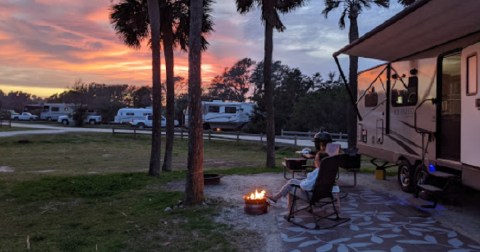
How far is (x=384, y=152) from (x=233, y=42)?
11.1 meters

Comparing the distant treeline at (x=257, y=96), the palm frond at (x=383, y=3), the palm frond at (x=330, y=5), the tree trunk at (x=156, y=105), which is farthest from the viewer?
the distant treeline at (x=257, y=96)

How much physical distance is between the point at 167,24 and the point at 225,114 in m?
27.3

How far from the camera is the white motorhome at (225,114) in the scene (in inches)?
1529

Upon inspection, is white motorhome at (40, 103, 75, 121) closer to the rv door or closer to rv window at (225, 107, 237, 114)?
rv window at (225, 107, 237, 114)

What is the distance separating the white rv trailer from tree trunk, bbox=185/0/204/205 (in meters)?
2.78

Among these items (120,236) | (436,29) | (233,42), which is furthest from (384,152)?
(233,42)

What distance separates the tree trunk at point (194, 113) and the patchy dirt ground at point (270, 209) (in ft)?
1.99

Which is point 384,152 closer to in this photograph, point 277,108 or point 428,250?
point 428,250

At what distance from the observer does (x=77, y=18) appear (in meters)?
15.9

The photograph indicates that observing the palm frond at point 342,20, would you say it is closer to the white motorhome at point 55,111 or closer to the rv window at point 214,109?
the rv window at point 214,109

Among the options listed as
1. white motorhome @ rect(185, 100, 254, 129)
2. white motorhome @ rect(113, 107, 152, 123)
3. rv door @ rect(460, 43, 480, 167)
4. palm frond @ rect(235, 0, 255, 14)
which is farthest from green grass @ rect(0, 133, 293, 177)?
white motorhome @ rect(113, 107, 152, 123)

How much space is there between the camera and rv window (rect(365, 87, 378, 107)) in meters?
9.51

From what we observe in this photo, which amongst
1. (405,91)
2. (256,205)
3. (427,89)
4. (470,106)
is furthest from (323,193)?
(405,91)

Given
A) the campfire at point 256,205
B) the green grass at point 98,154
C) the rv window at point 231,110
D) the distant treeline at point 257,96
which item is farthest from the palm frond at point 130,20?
the rv window at point 231,110
